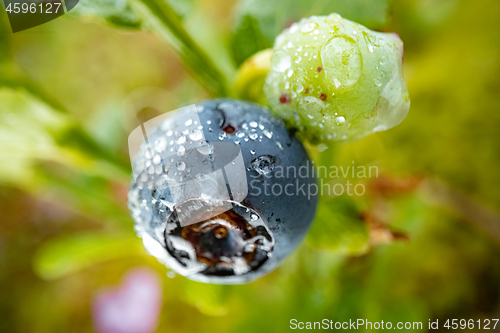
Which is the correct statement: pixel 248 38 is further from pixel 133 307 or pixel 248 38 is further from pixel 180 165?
pixel 133 307

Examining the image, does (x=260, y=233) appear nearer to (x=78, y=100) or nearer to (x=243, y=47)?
(x=243, y=47)

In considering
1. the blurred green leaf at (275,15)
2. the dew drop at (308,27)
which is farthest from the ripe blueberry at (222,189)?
the blurred green leaf at (275,15)

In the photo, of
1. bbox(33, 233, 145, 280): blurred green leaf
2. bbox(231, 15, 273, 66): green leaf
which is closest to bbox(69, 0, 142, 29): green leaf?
bbox(231, 15, 273, 66): green leaf

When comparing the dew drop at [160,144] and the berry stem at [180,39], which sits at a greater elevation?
the berry stem at [180,39]

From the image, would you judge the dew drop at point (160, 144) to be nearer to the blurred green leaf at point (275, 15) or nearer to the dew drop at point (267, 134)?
→ the dew drop at point (267, 134)

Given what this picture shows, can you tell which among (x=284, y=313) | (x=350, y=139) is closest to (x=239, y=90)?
(x=350, y=139)

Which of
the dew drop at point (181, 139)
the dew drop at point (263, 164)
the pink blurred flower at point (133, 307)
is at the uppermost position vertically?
the dew drop at point (181, 139)

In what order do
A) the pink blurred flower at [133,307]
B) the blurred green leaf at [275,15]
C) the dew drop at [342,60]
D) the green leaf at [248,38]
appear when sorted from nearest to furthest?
1. the dew drop at [342,60]
2. the blurred green leaf at [275,15]
3. the green leaf at [248,38]
4. the pink blurred flower at [133,307]

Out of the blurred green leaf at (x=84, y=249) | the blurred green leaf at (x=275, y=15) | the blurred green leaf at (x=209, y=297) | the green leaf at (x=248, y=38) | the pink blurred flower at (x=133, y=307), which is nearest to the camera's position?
the blurred green leaf at (x=275, y=15)
